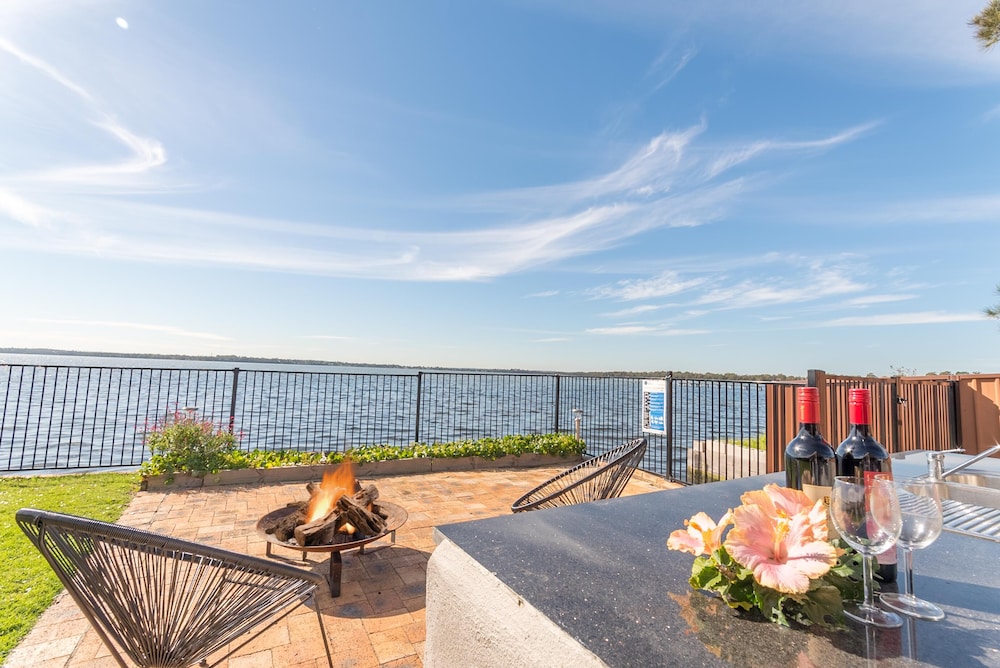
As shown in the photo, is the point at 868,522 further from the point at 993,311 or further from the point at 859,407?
the point at 993,311

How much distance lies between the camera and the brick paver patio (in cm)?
187

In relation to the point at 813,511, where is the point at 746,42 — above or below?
above

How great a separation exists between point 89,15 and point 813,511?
6.83 meters

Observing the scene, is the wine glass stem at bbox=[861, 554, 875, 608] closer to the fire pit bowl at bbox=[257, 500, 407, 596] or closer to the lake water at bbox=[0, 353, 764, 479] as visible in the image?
the fire pit bowl at bbox=[257, 500, 407, 596]

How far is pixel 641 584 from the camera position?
0.70m

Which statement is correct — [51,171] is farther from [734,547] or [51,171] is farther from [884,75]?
[884,75]

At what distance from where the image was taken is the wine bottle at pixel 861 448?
88 cm

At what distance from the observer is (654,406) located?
5.32 metres

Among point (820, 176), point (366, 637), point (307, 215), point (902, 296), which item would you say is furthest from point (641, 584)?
point (902, 296)

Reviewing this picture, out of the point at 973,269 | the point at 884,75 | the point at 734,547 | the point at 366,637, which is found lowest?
the point at 366,637

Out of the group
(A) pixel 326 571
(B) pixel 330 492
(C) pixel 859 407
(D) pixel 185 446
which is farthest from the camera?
(D) pixel 185 446

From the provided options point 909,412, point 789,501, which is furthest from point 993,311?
point 789,501

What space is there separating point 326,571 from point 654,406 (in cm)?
410

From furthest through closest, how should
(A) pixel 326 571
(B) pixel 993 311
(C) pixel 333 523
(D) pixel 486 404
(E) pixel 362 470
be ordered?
(D) pixel 486 404
(B) pixel 993 311
(E) pixel 362 470
(A) pixel 326 571
(C) pixel 333 523
